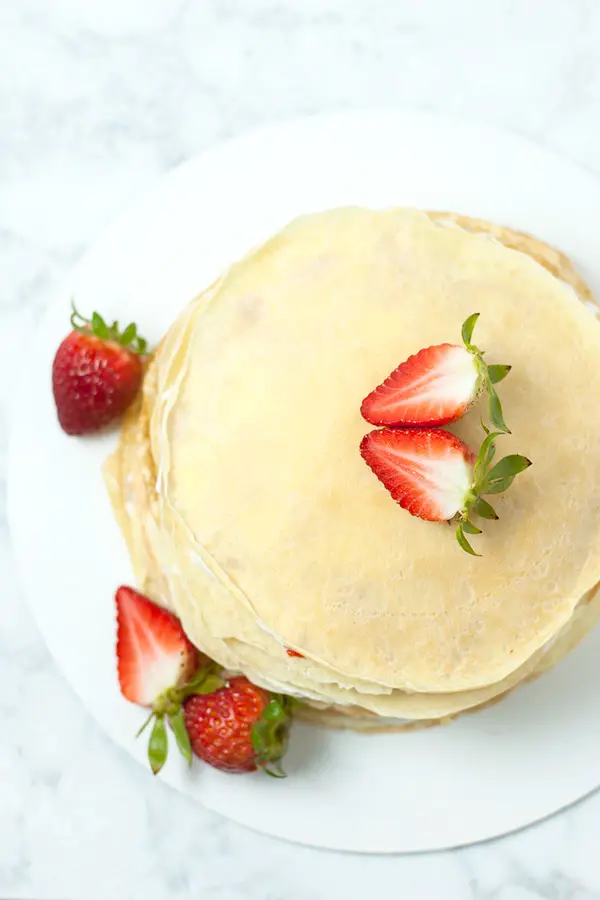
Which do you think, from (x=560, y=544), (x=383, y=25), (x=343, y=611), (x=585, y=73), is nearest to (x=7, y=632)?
(x=343, y=611)

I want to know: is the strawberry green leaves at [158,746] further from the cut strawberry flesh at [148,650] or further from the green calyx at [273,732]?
the green calyx at [273,732]

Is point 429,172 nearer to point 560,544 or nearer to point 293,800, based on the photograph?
point 560,544

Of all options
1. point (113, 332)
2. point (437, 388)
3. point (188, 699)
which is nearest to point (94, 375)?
point (113, 332)

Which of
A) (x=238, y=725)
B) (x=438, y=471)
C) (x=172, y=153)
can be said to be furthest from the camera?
(x=172, y=153)

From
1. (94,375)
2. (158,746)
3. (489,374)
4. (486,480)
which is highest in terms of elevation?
(489,374)

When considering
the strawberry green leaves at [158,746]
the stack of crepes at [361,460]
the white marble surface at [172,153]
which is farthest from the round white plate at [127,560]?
the stack of crepes at [361,460]

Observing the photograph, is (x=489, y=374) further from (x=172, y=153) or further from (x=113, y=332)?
(x=172, y=153)
